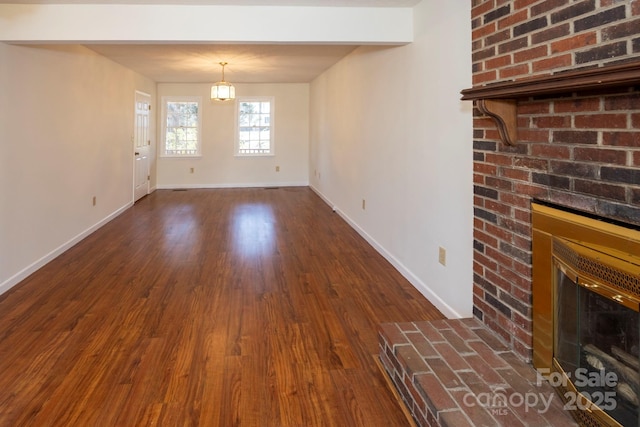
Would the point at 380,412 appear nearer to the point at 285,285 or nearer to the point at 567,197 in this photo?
the point at 567,197

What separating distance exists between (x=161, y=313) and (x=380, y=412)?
1712mm

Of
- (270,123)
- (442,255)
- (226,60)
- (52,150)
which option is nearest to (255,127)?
(270,123)

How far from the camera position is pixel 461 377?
1789 millimetres

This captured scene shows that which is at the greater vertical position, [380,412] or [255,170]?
[255,170]

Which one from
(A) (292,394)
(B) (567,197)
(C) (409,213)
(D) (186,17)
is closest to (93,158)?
(D) (186,17)

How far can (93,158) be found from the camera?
5340 mm

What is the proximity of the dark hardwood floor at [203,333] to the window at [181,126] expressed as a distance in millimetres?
4685

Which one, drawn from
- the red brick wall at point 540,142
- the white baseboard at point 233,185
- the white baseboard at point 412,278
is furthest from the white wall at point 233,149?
the red brick wall at point 540,142

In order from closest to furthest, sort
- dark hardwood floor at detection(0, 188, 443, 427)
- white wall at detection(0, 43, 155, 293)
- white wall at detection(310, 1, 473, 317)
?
dark hardwood floor at detection(0, 188, 443, 427), white wall at detection(310, 1, 473, 317), white wall at detection(0, 43, 155, 293)

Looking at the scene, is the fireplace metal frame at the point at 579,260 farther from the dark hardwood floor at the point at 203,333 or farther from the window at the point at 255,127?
the window at the point at 255,127

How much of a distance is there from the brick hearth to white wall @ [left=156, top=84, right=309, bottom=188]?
7789mm

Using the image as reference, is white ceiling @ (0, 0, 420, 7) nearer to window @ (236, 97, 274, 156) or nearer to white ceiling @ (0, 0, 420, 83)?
white ceiling @ (0, 0, 420, 83)

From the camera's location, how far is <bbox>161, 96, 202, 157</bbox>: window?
30.4ft

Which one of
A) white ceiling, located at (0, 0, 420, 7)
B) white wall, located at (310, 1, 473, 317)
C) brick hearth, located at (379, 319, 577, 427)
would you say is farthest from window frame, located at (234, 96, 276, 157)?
brick hearth, located at (379, 319, 577, 427)
